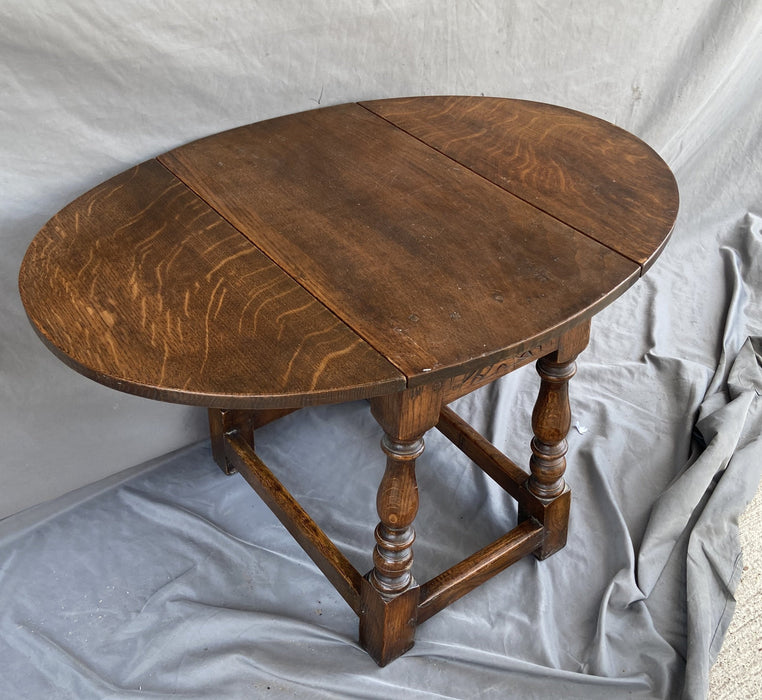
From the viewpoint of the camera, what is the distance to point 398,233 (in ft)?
4.02

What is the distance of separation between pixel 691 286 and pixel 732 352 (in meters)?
0.28

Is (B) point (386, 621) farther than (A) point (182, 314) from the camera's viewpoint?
Yes

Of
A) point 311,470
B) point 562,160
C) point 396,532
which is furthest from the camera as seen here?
point 311,470

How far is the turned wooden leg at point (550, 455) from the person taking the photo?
4.60 feet

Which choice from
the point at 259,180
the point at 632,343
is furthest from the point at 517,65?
the point at 259,180

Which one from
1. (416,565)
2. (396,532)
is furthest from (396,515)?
(416,565)

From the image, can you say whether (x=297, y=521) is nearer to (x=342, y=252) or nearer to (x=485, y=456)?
(x=485, y=456)

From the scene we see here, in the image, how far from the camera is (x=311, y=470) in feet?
5.81

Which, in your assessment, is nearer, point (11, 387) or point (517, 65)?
point (11, 387)

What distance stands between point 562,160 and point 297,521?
0.74 metres

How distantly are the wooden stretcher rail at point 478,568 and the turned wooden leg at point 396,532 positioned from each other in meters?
0.04

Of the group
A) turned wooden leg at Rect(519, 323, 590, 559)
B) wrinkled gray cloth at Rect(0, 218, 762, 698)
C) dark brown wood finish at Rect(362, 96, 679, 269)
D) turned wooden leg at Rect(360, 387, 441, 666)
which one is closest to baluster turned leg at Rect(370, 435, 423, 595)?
turned wooden leg at Rect(360, 387, 441, 666)

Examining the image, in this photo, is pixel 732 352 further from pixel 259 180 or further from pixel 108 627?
pixel 108 627

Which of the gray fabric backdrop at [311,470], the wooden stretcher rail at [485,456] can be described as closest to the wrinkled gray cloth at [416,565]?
the gray fabric backdrop at [311,470]
